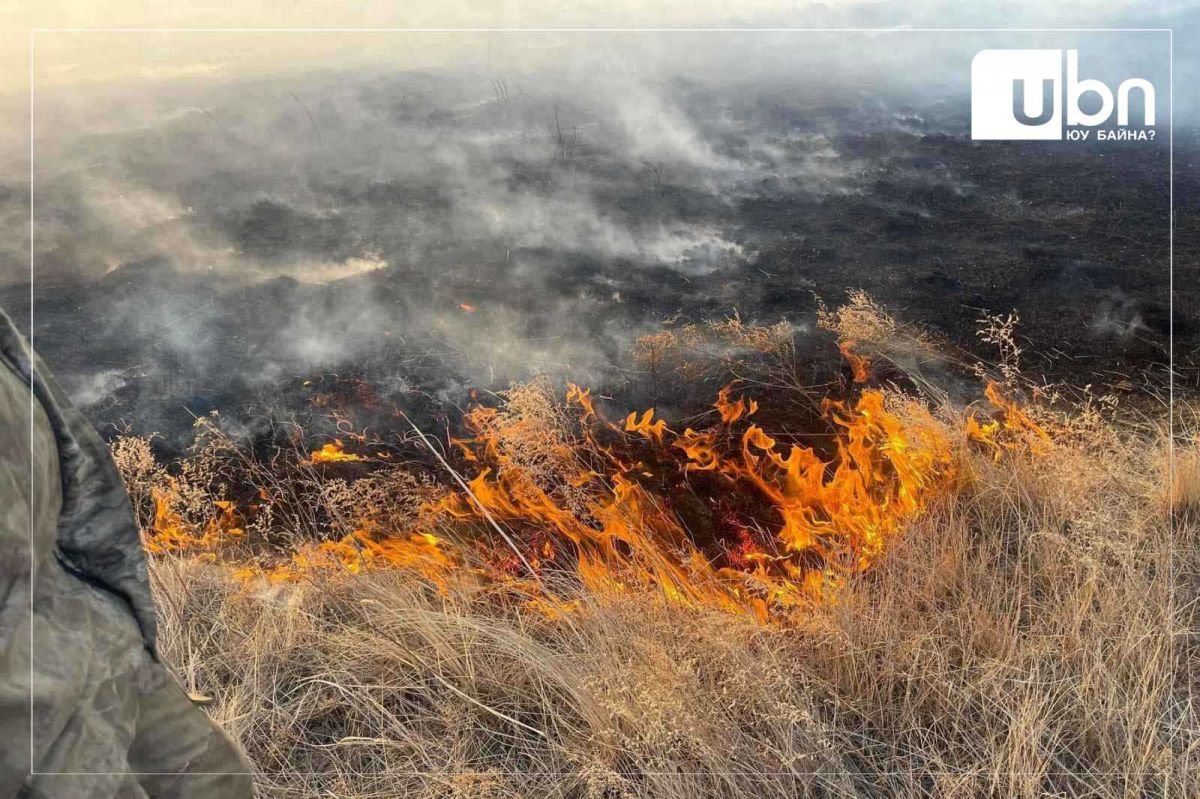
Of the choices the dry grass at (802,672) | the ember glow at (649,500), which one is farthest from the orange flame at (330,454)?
the dry grass at (802,672)

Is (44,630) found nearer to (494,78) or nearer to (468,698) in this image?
(468,698)

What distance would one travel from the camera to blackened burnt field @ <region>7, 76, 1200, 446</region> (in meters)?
2.81

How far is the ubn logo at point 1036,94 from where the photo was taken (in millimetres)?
2488

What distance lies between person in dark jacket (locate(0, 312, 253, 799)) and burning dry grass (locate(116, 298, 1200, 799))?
117cm

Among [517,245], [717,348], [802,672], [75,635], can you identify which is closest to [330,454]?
[517,245]

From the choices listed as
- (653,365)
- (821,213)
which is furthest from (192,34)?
(821,213)

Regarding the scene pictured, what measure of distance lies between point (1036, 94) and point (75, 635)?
258 cm

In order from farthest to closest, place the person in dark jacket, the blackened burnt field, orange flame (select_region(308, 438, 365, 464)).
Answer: orange flame (select_region(308, 438, 365, 464)), the blackened burnt field, the person in dark jacket

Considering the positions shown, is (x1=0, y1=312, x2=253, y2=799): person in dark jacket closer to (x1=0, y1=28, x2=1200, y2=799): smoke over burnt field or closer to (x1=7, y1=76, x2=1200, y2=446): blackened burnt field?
(x1=0, y1=28, x2=1200, y2=799): smoke over burnt field

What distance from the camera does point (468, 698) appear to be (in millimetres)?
2240

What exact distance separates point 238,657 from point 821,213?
2.12m

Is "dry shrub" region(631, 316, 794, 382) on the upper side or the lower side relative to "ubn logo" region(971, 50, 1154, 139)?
lower

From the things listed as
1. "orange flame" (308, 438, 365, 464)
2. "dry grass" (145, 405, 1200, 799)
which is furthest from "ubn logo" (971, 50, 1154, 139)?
"orange flame" (308, 438, 365, 464)

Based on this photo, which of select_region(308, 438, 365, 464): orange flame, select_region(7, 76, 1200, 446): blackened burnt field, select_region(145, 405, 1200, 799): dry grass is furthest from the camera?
select_region(308, 438, 365, 464): orange flame
